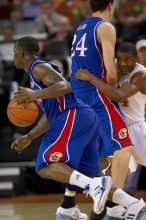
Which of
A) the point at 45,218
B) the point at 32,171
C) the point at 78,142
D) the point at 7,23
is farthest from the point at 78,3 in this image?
the point at 78,142

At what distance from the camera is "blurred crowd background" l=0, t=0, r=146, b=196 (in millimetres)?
9917

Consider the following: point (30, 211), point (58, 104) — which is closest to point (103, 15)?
point (58, 104)

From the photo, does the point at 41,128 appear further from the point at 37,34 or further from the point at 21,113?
the point at 37,34

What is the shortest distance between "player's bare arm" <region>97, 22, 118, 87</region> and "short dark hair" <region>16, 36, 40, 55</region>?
0.57 metres

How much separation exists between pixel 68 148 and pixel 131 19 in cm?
718

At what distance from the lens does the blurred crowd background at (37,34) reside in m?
9.92

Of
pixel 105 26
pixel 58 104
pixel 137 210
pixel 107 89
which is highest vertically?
pixel 105 26

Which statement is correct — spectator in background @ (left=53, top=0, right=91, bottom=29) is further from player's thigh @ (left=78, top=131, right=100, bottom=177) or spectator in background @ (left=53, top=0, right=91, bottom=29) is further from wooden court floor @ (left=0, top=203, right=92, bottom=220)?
player's thigh @ (left=78, top=131, right=100, bottom=177)

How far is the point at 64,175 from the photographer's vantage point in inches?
210

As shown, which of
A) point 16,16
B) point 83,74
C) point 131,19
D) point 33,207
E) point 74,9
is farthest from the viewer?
point 16,16

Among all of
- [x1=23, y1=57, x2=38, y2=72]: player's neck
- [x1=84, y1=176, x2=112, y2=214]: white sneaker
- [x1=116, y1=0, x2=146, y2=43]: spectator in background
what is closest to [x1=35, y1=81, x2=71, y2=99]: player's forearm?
[x1=23, y1=57, x2=38, y2=72]: player's neck

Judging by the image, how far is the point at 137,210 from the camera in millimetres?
5461

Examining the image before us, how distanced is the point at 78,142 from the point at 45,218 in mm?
1518

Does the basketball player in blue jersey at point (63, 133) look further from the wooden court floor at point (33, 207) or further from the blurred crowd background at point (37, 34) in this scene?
the blurred crowd background at point (37, 34)
